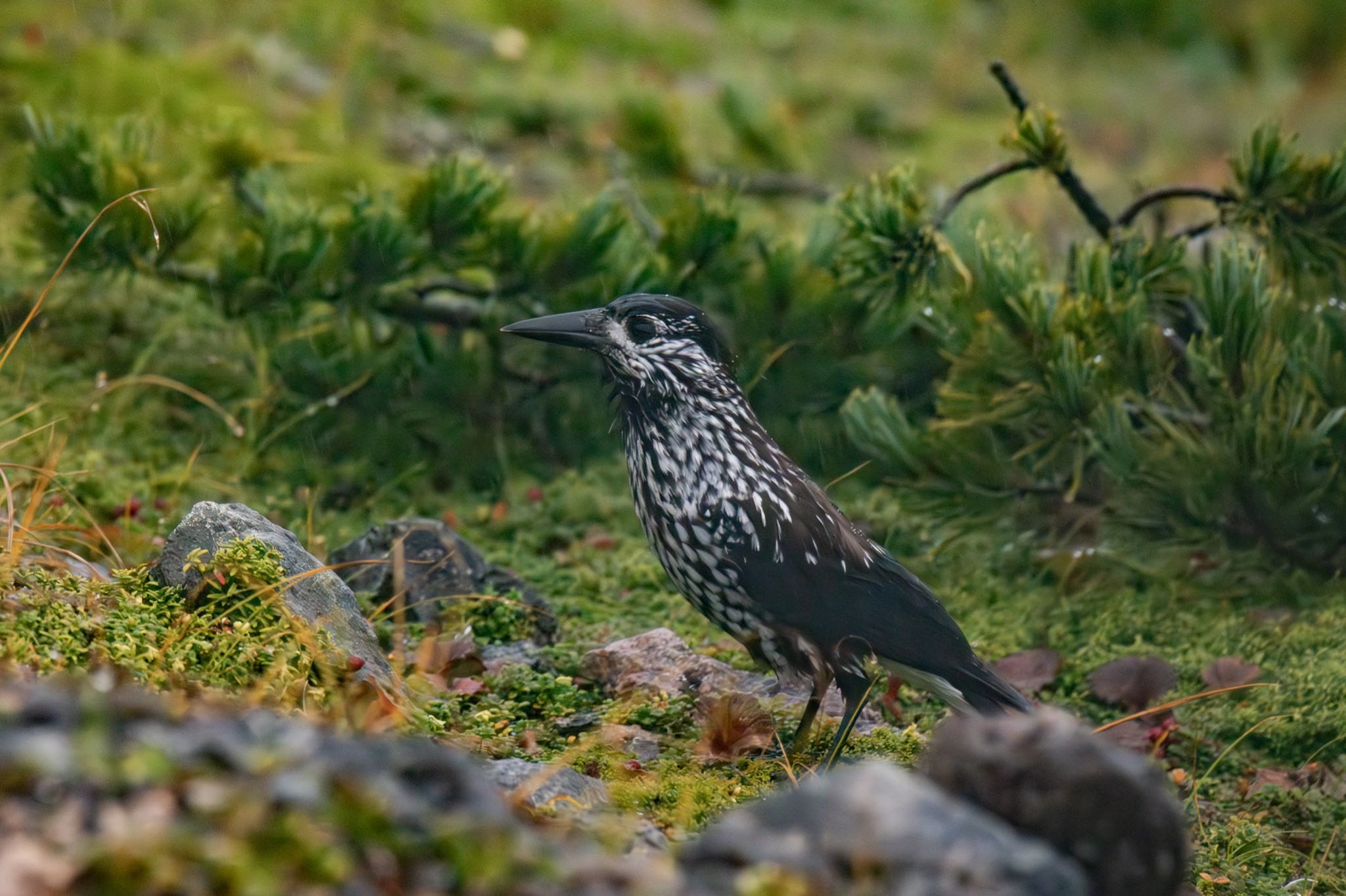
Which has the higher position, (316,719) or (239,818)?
(239,818)

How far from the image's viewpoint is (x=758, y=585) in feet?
11.8

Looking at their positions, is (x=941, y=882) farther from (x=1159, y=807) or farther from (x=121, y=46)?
(x=121, y=46)

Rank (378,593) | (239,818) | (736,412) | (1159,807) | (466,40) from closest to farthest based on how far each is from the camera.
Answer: (239,818) → (1159,807) → (736,412) → (378,593) → (466,40)

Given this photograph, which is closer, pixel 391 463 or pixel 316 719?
pixel 316 719

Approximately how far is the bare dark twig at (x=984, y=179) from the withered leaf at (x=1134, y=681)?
67.1 inches

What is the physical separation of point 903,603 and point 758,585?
16.5 inches

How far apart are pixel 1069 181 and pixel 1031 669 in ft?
5.70

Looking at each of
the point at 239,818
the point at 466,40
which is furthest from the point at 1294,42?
the point at 239,818

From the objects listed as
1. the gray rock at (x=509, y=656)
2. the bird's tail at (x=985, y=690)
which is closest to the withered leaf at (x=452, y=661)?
the gray rock at (x=509, y=656)

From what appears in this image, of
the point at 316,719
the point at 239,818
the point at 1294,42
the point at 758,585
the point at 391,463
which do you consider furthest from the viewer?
the point at 1294,42

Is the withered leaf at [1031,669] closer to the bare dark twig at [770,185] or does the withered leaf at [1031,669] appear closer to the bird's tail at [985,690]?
the bird's tail at [985,690]

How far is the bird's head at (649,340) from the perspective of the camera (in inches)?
155

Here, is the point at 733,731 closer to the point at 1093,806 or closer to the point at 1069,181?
the point at 1093,806

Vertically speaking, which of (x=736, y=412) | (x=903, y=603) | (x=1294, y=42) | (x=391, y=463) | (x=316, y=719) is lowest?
(x=391, y=463)
